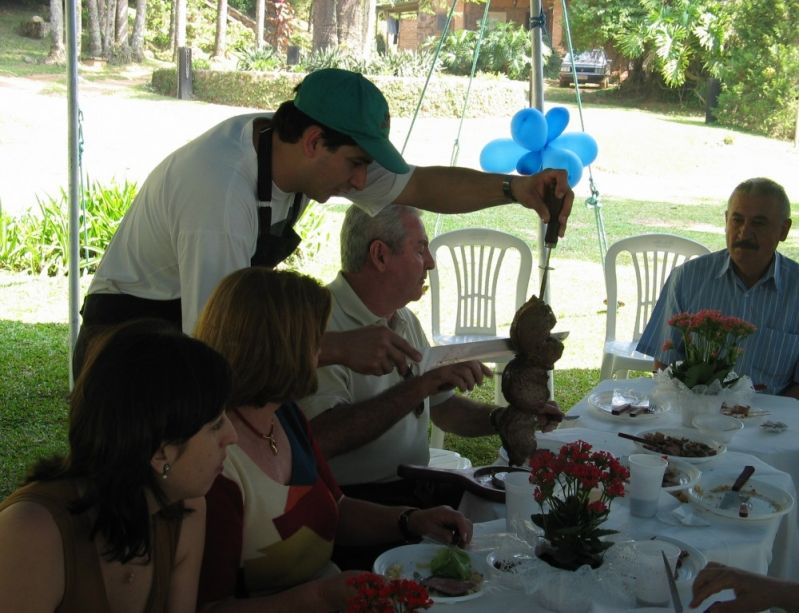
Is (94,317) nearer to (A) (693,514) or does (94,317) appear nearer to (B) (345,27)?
(A) (693,514)

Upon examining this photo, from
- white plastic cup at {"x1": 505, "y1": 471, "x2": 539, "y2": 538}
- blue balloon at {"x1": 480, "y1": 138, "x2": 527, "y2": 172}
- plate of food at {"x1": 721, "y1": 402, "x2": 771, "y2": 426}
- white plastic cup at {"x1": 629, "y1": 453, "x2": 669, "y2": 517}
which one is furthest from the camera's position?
blue balloon at {"x1": 480, "y1": 138, "x2": 527, "y2": 172}

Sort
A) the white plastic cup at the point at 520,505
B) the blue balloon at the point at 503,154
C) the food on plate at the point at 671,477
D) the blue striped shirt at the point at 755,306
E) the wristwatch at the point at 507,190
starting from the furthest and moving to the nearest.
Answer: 1. the blue balloon at the point at 503,154
2. the blue striped shirt at the point at 755,306
3. the wristwatch at the point at 507,190
4. the food on plate at the point at 671,477
5. the white plastic cup at the point at 520,505

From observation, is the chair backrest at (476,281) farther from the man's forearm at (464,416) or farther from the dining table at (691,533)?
the dining table at (691,533)

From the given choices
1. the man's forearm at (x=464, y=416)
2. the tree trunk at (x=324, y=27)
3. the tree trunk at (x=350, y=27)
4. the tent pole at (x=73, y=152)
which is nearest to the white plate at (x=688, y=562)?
the man's forearm at (x=464, y=416)

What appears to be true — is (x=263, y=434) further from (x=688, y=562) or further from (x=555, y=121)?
(x=555, y=121)

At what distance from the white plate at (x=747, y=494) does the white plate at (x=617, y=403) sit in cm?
60

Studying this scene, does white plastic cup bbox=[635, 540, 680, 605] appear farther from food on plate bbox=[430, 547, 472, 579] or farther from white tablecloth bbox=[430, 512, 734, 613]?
food on plate bbox=[430, 547, 472, 579]

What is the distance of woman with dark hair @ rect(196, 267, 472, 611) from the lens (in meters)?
2.08

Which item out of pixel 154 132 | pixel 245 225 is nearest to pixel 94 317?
pixel 245 225

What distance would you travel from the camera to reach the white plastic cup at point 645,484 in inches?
97.2

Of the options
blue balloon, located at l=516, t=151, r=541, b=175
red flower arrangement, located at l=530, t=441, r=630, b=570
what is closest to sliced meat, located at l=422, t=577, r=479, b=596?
red flower arrangement, located at l=530, t=441, r=630, b=570

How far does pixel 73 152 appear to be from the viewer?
15.8ft

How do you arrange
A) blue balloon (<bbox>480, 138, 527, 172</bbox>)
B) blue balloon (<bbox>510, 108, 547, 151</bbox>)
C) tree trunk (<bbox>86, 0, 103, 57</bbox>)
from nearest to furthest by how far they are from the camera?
blue balloon (<bbox>510, 108, 547, 151</bbox>), blue balloon (<bbox>480, 138, 527, 172</bbox>), tree trunk (<bbox>86, 0, 103, 57</bbox>)

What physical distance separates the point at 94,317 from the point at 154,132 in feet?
54.3
